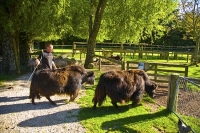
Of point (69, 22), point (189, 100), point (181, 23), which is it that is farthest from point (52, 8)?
point (181, 23)

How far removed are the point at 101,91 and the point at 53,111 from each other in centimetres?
143

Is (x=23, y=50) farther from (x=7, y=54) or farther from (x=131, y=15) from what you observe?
(x=131, y=15)

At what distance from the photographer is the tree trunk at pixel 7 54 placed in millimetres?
12110

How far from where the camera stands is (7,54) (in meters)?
12.3

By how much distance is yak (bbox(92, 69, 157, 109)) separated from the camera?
21.5ft

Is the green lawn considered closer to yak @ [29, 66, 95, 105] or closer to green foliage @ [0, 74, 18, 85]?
yak @ [29, 66, 95, 105]

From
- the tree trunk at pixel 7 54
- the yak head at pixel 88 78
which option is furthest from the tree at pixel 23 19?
the yak head at pixel 88 78

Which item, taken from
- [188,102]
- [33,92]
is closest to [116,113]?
[33,92]

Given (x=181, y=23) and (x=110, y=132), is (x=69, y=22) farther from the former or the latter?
(x=181, y=23)

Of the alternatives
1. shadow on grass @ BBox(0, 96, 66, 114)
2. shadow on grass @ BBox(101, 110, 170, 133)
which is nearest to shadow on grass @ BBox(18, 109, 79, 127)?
shadow on grass @ BBox(0, 96, 66, 114)

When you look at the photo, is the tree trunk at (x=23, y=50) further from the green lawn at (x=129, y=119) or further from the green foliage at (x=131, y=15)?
the green lawn at (x=129, y=119)

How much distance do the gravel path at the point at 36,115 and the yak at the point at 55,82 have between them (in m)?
0.35

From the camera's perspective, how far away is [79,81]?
7324mm

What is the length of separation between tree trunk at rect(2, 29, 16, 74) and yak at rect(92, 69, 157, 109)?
23.8ft
